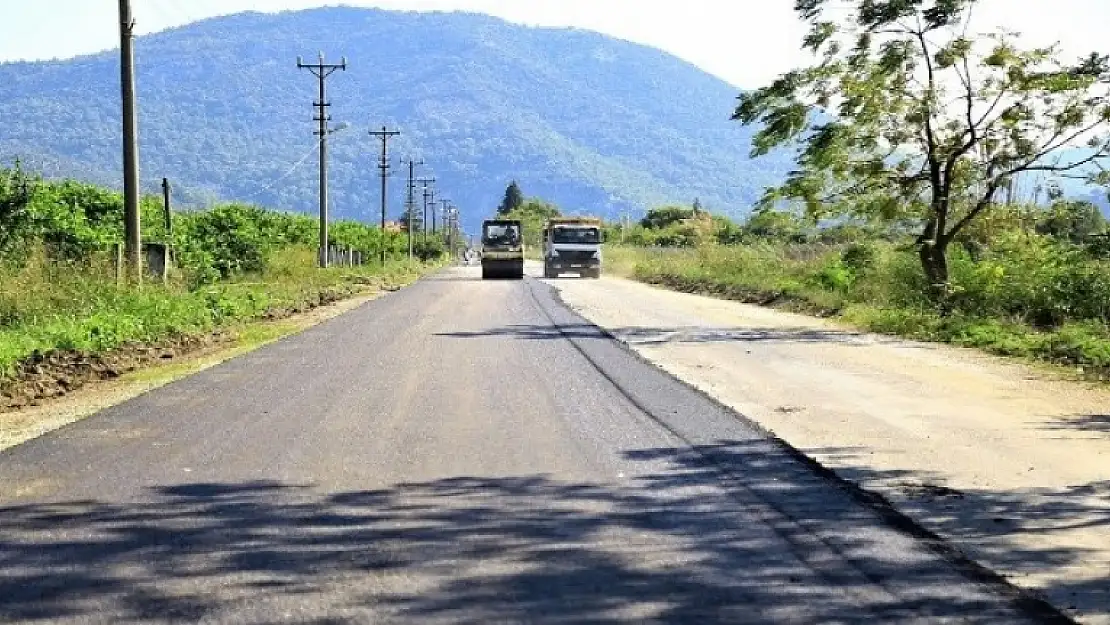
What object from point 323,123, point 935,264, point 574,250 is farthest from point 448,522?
point 574,250

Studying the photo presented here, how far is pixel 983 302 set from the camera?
966 inches

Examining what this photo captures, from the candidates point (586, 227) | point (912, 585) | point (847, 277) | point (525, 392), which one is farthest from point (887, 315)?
point (586, 227)

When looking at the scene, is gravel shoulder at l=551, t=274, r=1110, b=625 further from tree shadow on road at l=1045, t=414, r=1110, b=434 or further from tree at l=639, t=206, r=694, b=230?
tree at l=639, t=206, r=694, b=230

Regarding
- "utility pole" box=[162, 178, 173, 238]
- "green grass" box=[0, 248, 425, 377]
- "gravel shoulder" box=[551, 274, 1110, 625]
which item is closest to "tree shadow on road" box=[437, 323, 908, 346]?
"gravel shoulder" box=[551, 274, 1110, 625]

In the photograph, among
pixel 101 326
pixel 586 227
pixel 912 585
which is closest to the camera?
pixel 912 585

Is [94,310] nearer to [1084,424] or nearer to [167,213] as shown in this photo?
[1084,424]

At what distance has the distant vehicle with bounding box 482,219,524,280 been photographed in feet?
200

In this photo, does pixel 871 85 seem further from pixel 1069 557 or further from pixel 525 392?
pixel 1069 557

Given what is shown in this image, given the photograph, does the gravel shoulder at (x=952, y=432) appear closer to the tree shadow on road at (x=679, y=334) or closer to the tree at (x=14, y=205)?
the tree shadow on road at (x=679, y=334)

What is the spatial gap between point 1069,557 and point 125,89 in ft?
71.3

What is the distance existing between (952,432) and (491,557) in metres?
5.99

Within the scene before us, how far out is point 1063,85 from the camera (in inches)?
920

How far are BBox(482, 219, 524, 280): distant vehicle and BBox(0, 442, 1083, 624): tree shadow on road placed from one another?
173 ft

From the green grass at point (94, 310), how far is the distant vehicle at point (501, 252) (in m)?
30.8
